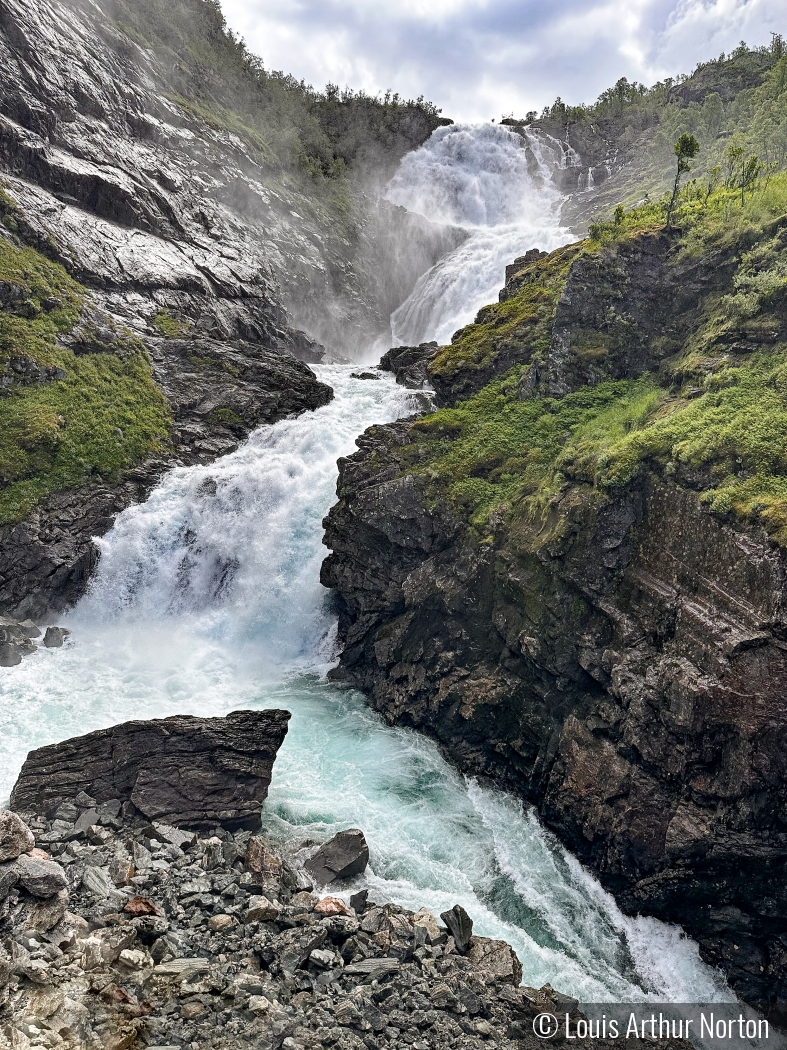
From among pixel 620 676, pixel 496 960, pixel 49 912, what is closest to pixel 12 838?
pixel 49 912

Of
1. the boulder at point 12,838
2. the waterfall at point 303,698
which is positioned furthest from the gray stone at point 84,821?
the waterfall at point 303,698

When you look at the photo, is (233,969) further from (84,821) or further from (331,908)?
(84,821)

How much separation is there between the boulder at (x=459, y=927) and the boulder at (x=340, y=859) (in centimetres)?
260

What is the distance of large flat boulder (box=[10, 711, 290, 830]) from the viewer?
51.5 feet

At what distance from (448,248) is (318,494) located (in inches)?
1799

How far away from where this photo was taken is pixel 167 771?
16312 millimetres

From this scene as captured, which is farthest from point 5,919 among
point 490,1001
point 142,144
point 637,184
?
point 637,184

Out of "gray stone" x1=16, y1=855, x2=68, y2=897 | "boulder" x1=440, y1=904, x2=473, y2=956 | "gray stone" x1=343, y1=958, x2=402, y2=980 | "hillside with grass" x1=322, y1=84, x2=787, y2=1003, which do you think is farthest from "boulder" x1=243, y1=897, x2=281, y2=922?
"hillside with grass" x1=322, y1=84, x2=787, y2=1003

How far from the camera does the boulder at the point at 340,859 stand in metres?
14.6

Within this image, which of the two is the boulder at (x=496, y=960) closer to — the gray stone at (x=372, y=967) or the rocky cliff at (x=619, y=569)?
the gray stone at (x=372, y=967)

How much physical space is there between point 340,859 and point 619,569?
35.3ft

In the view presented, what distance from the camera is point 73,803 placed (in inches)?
608

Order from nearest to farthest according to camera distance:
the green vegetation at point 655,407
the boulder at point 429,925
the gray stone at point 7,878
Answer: the gray stone at point 7,878, the boulder at point 429,925, the green vegetation at point 655,407

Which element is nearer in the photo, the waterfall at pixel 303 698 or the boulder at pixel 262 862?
the boulder at pixel 262 862
